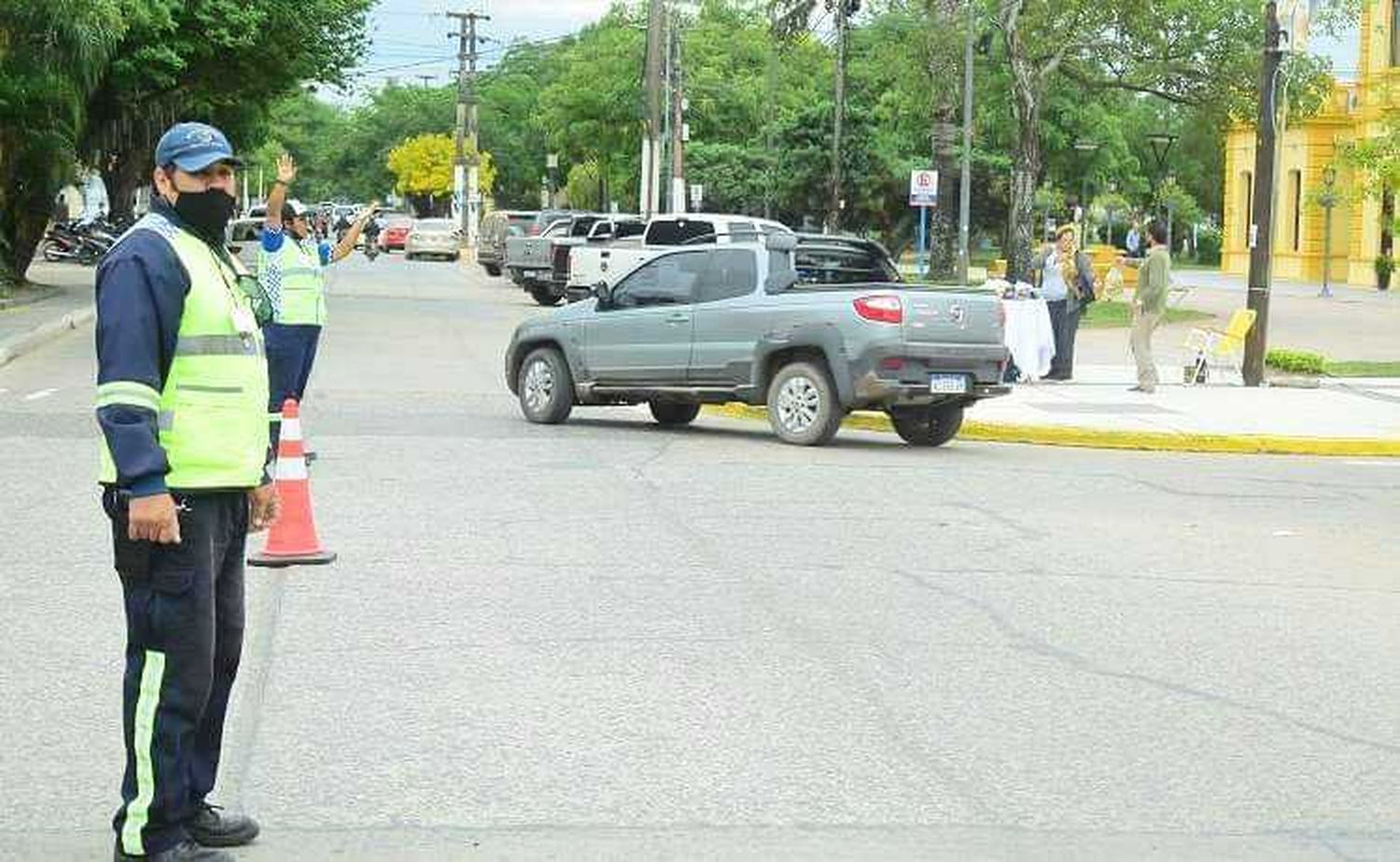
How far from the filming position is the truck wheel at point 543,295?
1832 inches

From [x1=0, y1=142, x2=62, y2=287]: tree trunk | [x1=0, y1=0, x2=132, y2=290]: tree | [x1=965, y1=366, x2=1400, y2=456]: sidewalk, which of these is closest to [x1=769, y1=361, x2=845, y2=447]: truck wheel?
[x1=965, y1=366, x2=1400, y2=456]: sidewalk

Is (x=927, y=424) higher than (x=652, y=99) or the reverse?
the reverse

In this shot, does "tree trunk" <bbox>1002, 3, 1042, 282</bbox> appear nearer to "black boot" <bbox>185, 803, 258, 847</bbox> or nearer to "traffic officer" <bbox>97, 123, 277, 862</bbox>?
"black boot" <bbox>185, 803, 258, 847</bbox>

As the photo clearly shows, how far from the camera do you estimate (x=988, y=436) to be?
19969mm

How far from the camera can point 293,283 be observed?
15242mm

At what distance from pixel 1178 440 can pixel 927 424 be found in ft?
7.43

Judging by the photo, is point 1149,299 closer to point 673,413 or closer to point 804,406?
point 673,413

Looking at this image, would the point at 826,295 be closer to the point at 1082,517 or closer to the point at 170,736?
the point at 1082,517

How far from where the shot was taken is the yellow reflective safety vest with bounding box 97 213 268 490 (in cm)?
585

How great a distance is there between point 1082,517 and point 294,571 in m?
5.27

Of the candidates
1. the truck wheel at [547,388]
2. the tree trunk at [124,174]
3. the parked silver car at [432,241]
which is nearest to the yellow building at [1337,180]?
the parked silver car at [432,241]

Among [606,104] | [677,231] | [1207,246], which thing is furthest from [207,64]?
[1207,246]

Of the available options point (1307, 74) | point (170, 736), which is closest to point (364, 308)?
point (1307, 74)

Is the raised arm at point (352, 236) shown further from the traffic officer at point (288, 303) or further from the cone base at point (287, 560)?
the cone base at point (287, 560)
